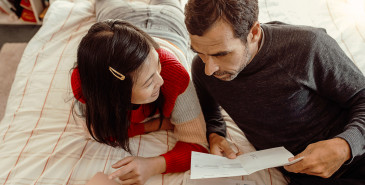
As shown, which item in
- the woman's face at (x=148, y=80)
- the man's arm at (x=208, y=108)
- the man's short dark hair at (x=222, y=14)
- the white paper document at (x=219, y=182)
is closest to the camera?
the man's short dark hair at (x=222, y=14)

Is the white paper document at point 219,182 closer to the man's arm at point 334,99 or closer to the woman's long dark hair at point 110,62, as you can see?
the man's arm at point 334,99

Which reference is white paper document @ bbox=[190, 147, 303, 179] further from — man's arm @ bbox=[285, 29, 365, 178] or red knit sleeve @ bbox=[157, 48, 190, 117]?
red knit sleeve @ bbox=[157, 48, 190, 117]

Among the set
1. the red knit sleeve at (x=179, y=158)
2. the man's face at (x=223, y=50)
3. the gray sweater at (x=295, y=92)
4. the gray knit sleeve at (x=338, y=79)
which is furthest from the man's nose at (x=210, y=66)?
the red knit sleeve at (x=179, y=158)

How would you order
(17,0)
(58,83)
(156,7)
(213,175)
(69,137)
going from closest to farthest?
(213,175), (69,137), (58,83), (156,7), (17,0)

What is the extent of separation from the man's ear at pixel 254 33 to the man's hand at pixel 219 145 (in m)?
0.41

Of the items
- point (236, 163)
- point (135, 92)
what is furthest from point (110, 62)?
point (236, 163)

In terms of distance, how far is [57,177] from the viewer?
1087mm

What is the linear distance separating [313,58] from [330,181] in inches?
15.4

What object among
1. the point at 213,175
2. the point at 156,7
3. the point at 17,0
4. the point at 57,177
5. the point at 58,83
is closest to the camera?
the point at 213,175

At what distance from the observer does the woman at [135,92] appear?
2.96ft

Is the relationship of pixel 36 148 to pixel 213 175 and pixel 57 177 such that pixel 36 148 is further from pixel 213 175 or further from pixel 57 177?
pixel 213 175

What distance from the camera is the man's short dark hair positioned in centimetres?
83

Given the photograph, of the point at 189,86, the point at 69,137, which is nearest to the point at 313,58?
the point at 189,86

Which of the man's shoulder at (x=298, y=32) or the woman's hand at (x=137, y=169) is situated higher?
the man's shoulder at (x=298, y=32)
